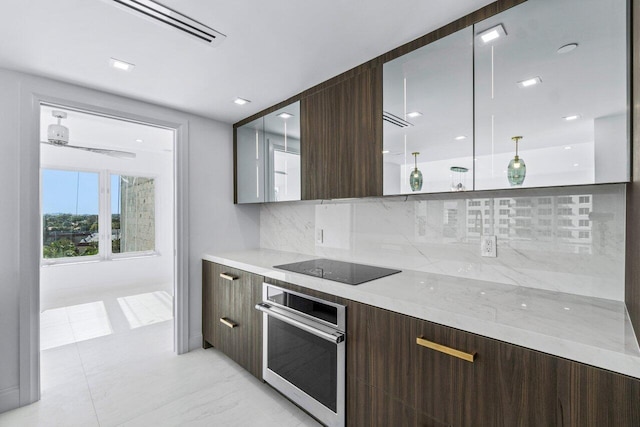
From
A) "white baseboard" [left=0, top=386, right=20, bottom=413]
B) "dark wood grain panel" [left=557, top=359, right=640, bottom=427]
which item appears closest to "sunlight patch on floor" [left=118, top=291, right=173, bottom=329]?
"white baseboard" [left=0, top=386, right=20, bottom=413]

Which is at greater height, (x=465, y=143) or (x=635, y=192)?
(x=465, y=143)

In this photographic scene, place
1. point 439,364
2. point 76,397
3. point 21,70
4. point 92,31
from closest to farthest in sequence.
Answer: point 439,364 → point 92,31 → point 21,70 → point 76,397

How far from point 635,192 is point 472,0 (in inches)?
39.4

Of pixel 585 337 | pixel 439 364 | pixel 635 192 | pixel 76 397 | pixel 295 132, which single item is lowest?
pixel 76 397

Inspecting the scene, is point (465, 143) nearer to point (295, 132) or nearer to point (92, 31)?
point (295, 132)

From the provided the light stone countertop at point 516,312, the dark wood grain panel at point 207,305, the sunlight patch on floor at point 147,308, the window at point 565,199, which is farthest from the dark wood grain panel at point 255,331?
the sunlight patch on floor at point 147,308

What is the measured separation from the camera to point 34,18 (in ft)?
4.71

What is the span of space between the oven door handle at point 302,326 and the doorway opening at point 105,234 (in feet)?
5.22

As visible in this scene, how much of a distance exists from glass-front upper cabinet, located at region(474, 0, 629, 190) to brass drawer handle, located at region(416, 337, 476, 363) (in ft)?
2.38

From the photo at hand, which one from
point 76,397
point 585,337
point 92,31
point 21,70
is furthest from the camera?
point 76,397

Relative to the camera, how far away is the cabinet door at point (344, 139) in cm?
181

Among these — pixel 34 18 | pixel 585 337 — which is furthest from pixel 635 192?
pixel 34 18

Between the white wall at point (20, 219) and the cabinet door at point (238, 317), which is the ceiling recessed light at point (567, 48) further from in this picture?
the white wall at point (20, 219)

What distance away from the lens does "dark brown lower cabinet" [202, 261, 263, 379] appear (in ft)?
7.27
